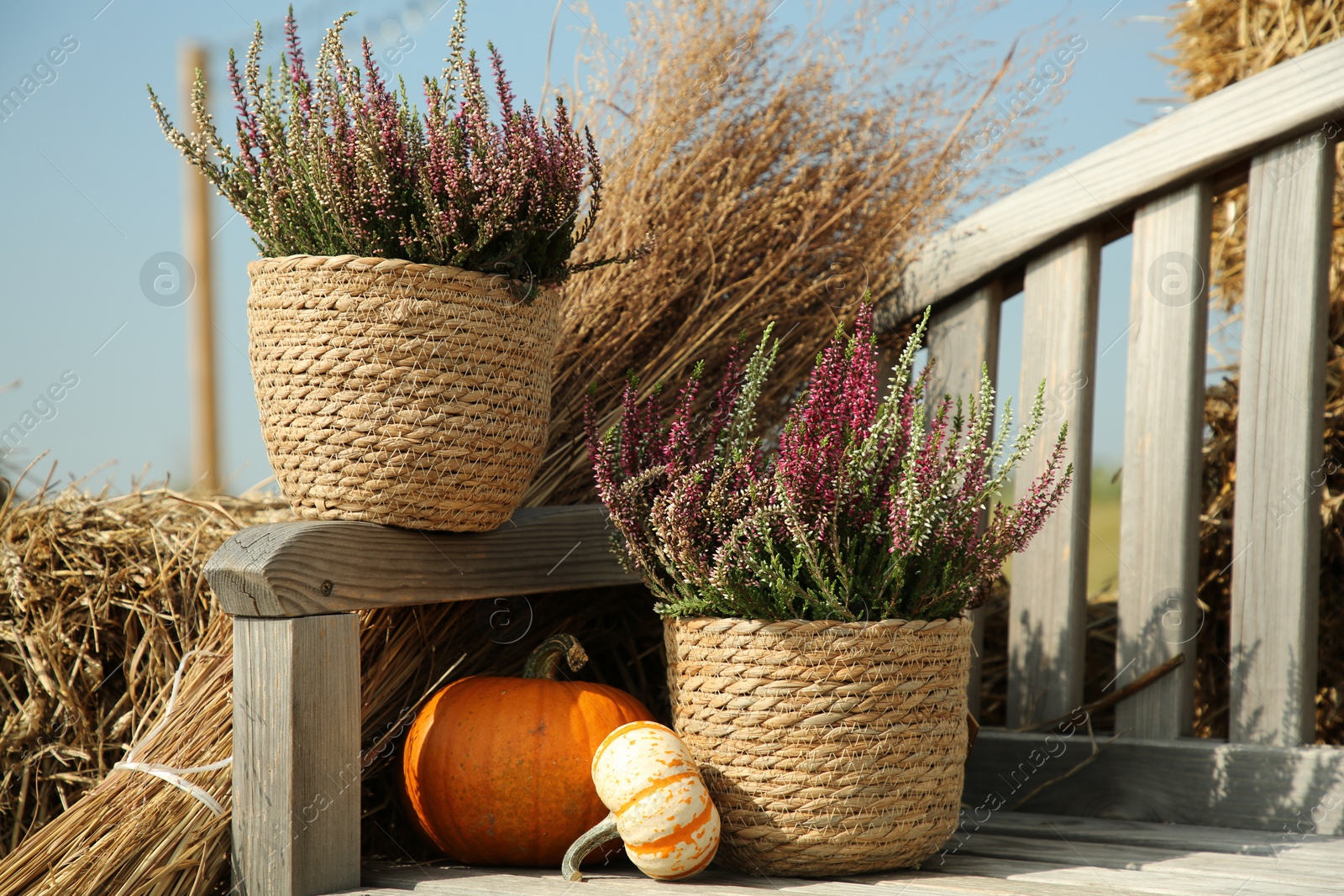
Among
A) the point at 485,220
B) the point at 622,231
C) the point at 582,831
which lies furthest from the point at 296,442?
the point at 622,231

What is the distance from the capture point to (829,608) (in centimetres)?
146

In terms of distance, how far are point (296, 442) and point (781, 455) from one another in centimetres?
68

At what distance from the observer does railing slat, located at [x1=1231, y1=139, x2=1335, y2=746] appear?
1.89 meters

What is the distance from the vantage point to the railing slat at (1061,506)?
2.09m

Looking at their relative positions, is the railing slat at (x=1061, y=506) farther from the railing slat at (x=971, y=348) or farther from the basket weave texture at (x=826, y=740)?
the basket weave texture at (x=826, y=740)

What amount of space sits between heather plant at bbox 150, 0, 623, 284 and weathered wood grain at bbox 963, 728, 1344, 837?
1345 millimetres

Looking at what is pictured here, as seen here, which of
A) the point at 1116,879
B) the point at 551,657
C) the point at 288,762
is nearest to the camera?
the point at 288,762

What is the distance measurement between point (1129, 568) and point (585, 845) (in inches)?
46.4

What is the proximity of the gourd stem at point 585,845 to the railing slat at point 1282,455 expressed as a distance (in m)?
1.19

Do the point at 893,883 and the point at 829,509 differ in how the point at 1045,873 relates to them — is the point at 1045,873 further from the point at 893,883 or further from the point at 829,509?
the point at 829,509

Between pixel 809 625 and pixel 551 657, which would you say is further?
pixel 551 657

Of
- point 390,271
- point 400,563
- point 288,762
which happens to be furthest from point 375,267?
point 288,762

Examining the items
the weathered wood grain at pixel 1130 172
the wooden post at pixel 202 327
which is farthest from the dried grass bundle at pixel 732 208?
the wooden post at pixel 202 327

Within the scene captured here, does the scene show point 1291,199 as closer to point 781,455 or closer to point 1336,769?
point 1336,769
